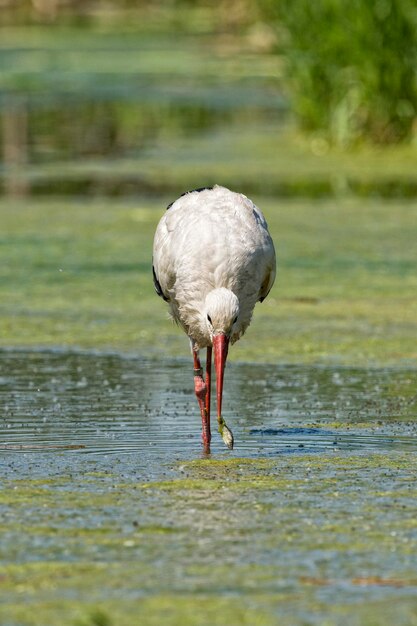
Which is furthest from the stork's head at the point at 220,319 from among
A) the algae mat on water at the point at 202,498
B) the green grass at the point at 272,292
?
the green grass at the point at 272,292

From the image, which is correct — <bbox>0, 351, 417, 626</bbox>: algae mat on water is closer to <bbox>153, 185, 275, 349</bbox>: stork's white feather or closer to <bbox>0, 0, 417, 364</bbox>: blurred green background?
<bbox>153, 185, 275, 349</bbox>: stork's white feather

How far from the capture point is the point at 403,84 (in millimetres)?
19750

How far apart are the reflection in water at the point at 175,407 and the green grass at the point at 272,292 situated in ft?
1.51

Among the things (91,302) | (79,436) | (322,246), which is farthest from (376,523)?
(322,246)

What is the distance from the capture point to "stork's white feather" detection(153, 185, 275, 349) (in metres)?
7.15

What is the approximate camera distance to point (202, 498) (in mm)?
6199

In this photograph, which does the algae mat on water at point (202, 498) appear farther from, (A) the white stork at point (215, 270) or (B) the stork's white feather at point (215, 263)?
(B) the stork's white feather at point (215, 263)

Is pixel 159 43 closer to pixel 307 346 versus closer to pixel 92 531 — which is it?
pixel 307 346

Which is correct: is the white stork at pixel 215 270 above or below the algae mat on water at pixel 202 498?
above

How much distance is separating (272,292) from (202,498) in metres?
5.49

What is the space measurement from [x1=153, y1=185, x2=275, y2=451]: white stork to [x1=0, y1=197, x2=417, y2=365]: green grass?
177 centimetres

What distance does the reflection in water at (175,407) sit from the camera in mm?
7395

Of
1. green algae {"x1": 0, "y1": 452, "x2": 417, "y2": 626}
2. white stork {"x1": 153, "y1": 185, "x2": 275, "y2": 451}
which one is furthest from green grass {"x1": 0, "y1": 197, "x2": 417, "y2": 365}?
green algae {"x1": 0, "y1": 452, "x2": 417, "y2": 626}

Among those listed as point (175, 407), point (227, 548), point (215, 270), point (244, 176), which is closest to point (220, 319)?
point (215, 270)
